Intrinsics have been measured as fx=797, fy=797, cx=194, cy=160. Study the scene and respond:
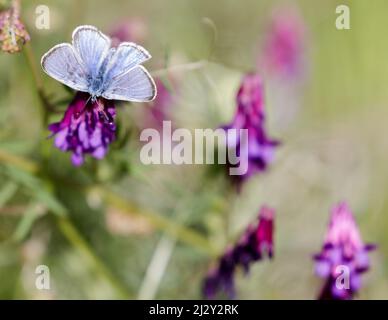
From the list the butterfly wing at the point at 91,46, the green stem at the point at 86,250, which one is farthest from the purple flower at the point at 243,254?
the butterfly wing at the point at 91,46

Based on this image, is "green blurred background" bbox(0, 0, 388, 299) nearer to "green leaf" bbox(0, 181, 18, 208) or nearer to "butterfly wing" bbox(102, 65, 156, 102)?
"green leaf" bbox(0, 181, 18, 208)

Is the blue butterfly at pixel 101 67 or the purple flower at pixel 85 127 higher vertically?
the blue butterfly at pixel 101 67

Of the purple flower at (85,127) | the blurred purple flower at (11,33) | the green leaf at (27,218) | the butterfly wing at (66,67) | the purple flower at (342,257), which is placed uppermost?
the blurred purple flower at (11,33)

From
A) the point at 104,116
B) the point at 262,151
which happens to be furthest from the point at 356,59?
the point at 104,116

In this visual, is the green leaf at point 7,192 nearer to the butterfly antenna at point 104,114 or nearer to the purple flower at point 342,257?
the butterfly antenna at point 104,114

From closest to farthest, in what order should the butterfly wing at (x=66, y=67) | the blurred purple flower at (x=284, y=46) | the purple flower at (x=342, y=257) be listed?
the butterfly wing at (x=66, y=67) → the purple flower at (x=342, y=257) → the blurred purple flower at (x=284, y=46)

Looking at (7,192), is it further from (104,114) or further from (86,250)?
(104,114)

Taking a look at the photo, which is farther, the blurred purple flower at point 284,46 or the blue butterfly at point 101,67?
the blurred purple flower at point 284,46
